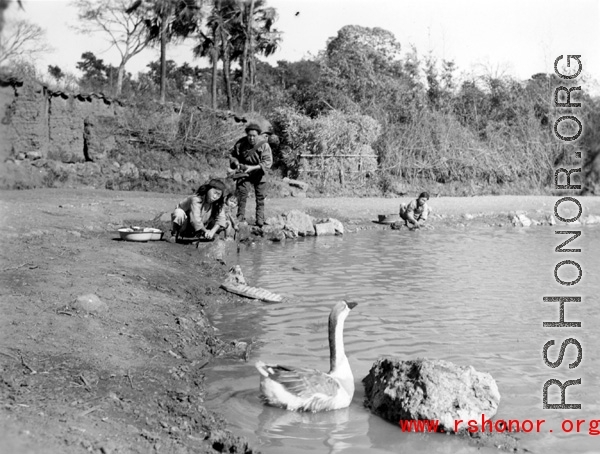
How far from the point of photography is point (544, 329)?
7438mm

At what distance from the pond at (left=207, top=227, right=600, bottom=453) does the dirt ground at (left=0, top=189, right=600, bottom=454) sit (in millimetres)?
408

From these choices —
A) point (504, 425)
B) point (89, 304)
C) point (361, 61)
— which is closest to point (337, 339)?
point (504, 425)

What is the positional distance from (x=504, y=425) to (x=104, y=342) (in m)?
3.11

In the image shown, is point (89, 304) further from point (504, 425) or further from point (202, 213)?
point (202, 213)

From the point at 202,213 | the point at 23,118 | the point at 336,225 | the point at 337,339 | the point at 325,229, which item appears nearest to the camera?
the point at 337,339

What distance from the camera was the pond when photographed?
185 inches

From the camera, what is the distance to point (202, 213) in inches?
418

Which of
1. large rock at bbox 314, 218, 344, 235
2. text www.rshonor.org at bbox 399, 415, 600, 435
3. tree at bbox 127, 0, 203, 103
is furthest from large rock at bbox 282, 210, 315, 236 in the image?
tree at bbox 127, 0, 203, 103

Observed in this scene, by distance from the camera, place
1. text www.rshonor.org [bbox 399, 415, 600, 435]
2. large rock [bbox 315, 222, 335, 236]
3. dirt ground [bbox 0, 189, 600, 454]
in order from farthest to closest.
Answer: large rock [bbox 315, 222, 335, 236], text www.rshonor.org [bbox 399, 415, 600, 435], dirt ground [bbox 0, 189, 600, 454]

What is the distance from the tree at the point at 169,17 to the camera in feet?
107

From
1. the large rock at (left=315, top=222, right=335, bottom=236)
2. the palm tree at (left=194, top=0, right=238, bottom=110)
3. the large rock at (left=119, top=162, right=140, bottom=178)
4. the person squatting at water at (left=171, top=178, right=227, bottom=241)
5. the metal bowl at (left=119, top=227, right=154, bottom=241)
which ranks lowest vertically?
the large rock at (left=315, top=222, right=335, bottom=236)

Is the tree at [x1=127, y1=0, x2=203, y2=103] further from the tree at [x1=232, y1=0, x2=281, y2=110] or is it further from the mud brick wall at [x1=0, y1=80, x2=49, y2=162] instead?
the mud brick wall at [x1=0, y1=80, x2=49, y2=162]

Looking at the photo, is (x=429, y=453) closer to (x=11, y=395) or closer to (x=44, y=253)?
(x=11, y=395)

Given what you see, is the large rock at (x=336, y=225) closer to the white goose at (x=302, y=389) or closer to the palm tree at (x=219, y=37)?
the white goose at (x=302, y=389)
